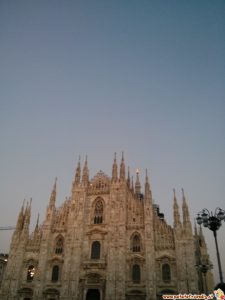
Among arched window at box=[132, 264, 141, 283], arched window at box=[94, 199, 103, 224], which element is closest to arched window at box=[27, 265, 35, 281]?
arched window at box=[94, 199, 103, 224]

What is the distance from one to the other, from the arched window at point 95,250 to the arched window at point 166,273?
9265mm

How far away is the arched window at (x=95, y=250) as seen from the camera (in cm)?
3912

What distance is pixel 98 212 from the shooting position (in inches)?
1662

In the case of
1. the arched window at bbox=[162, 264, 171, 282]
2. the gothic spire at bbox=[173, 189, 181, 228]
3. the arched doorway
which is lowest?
the arched doorway

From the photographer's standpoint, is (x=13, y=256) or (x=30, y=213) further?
(x=30, y=213)

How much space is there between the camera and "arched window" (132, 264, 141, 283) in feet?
118

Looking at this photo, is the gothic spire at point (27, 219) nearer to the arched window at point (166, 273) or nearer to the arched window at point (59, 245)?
the arched window at point (59, 245)

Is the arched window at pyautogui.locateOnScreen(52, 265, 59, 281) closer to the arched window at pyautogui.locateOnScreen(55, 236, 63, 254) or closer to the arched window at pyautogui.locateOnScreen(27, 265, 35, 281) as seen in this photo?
the arched window at pyautogui.locateOnScreen(55, 236, 63, 254)

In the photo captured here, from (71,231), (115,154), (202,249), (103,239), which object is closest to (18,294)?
(71,231)

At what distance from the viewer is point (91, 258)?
39.0m

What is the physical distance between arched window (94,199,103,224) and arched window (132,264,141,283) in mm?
8314

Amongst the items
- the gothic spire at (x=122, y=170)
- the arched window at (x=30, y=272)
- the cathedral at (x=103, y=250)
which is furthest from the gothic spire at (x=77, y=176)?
the arched window at (x=30, y=272)

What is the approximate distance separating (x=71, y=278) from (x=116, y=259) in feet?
22.0

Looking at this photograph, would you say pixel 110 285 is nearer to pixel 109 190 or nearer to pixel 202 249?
pixel 109 190
